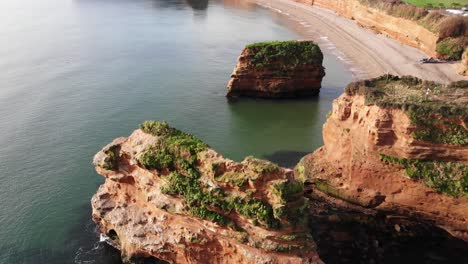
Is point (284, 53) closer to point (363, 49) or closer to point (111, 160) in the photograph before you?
point (111, 160)

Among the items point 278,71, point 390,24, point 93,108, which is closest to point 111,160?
point 93,108

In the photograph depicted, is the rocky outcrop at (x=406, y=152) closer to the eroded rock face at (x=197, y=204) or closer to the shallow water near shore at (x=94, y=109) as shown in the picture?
the shallow water near shore at (x=94, y=109)

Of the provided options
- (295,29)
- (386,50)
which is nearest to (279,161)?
(386,50)

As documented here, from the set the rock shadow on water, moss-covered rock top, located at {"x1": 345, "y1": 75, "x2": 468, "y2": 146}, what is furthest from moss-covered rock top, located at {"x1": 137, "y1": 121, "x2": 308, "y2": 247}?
the rock shadow on water

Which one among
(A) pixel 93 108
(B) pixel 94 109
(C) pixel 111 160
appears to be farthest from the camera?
(A) pixel 93 108

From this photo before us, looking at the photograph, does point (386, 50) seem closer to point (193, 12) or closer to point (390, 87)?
point (390, 87)

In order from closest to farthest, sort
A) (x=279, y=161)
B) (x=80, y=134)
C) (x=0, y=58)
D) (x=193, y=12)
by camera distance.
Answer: (x=279, y=161) < (x=80, y=134) < (x=0, y=58) < (x=193, y=12)
